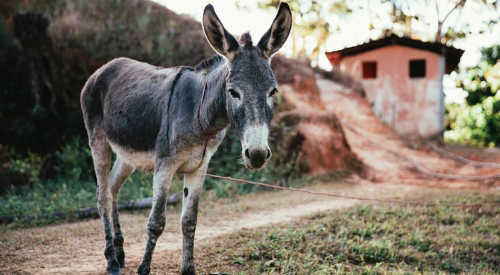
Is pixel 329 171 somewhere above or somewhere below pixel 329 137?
below

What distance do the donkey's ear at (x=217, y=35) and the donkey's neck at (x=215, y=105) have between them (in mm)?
187

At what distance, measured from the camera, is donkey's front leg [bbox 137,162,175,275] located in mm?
3814

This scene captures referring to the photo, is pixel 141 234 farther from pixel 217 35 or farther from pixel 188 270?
pixel 217 35

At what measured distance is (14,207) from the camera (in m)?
7.09

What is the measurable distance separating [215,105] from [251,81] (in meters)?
0.47

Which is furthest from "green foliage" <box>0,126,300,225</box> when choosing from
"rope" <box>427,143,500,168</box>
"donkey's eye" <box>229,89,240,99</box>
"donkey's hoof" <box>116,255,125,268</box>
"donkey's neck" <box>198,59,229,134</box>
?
"rope" <box>427,143,500,168</box>

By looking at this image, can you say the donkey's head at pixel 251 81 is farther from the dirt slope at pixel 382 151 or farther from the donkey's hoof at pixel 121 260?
the dirt slope at pixel 382 151

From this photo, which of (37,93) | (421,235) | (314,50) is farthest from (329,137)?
(314,50)

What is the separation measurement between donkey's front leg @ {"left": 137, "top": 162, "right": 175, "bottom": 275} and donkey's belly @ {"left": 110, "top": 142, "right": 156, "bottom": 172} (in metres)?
0.29

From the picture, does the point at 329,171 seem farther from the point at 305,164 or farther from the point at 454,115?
the point at 454,115

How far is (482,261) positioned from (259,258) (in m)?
2.92

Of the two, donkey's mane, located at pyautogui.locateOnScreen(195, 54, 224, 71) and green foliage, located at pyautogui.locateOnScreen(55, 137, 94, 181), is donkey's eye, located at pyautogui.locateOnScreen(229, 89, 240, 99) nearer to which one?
donkey's mane, located at pyautogui.locateOnScreen(195, 54, 224, 71)

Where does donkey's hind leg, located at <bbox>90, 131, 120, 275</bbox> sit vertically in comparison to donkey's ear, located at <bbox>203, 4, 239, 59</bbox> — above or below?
below

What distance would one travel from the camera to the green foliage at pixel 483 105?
2212 centimetres
